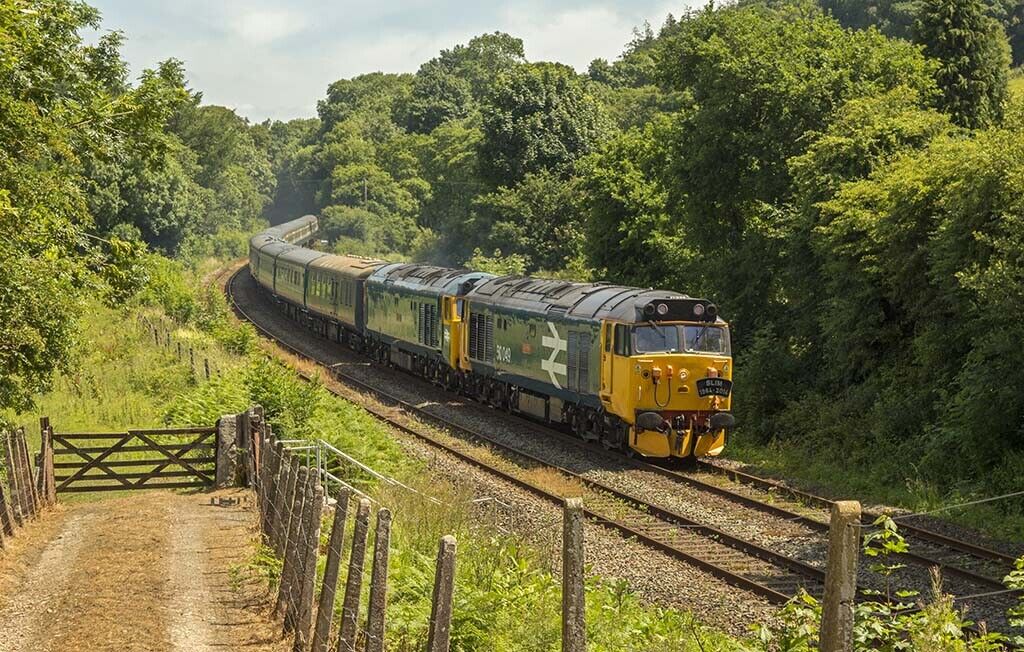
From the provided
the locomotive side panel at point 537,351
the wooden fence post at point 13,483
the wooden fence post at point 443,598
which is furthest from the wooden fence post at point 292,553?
the locomotive side panel at point 537,351

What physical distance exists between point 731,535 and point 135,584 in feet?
28.6

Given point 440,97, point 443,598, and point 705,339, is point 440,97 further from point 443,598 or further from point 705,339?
point 443,598

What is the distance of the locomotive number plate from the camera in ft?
79.7

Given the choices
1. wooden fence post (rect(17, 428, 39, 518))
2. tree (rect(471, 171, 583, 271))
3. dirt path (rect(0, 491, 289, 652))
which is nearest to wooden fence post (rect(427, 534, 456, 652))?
dirt path (rect(0, 491, 289, 652))

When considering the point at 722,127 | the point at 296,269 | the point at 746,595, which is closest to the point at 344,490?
the point at 746,595

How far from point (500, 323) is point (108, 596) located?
732 inches

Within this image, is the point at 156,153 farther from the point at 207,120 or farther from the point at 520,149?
the point at 207,120

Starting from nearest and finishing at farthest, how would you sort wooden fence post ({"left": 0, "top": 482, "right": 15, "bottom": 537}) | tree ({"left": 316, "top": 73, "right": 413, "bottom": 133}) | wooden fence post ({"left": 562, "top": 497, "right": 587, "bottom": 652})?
wooden fence post ({"left": 562, "top": 497, "right": 587, "bottom": 652}), wooden fence post ({"left": 0, "top": 482, "right": 15, "bottom": 537}), tree ({"left": 316, "top": 73, "right": 413, "bottom": 133})

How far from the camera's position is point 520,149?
2756 inches

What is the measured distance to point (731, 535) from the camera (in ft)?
59.9

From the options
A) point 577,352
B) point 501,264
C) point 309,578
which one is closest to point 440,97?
point 501,264

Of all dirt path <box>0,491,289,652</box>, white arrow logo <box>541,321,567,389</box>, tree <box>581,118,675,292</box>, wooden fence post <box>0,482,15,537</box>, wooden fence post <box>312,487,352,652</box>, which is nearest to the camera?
wooden fence post <box>312,487,352,652</box>

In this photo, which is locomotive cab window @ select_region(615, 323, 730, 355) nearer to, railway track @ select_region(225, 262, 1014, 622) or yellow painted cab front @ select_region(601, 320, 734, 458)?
yellow painted cab front @ select_region(601, 320, 734, 458)

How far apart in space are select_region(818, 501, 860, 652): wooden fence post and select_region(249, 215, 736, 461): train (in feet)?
57.0
